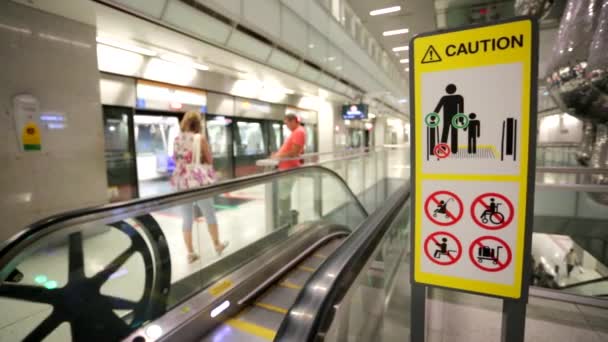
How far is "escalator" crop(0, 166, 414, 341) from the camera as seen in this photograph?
192 centimetres

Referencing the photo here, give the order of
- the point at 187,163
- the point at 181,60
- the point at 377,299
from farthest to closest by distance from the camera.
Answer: the point at 181,60
the point at 187,163
the point at 377,299

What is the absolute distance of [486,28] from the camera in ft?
3.01

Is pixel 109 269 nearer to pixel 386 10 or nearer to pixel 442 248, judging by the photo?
pixel 442 248

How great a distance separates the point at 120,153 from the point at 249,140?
434cm

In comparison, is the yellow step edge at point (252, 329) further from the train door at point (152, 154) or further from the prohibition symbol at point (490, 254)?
the train door at point (152, 154)

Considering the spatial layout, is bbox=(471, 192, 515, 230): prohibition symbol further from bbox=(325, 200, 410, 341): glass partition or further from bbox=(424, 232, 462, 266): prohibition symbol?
bbox=(325, 200, 410, 341): glass partition

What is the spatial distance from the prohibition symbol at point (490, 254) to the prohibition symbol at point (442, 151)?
0.30 metres

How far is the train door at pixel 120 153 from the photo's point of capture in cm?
566

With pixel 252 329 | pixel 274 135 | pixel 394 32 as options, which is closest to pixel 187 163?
pixel 252 329

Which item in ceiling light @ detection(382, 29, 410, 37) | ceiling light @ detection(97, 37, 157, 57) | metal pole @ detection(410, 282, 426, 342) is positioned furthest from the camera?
ceiling light @ detection(382, 29, 410, 37)

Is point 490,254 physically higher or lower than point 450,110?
lower

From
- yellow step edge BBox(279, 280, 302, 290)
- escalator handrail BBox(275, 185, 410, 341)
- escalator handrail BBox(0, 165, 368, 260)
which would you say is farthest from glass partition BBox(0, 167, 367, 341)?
escalator handrail BBox(275, 185, 410, 341)

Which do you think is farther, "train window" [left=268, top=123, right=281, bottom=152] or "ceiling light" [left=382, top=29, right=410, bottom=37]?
"ceiling light" [left=382, top=29, right=410, bottom=37]

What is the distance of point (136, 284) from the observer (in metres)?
2.59
